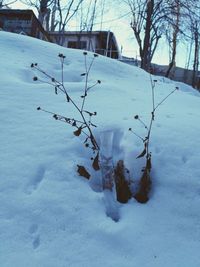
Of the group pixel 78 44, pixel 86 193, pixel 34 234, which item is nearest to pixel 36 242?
pixel 34 234

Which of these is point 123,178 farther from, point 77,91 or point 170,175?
point 77,91

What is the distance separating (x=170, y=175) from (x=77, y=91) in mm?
2045

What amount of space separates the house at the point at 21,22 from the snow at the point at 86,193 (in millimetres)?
14224

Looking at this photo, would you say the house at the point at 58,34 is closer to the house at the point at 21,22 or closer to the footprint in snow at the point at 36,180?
the house at the point at 21,22

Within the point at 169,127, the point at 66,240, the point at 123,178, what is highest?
the point at 169,127

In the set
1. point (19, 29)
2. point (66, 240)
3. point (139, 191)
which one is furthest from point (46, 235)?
point (19, 29)

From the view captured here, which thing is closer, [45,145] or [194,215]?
[194,215]

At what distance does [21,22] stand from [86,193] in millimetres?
16960

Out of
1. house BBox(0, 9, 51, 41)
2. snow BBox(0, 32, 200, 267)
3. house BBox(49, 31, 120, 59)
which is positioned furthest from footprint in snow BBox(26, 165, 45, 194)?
house BBox(49, 31, 120, 59)

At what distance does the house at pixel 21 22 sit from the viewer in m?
17.2

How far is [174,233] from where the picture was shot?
7.63 ft

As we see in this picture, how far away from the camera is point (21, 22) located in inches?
704

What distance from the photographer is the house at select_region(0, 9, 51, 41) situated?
17223mm

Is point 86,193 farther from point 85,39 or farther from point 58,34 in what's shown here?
point 85,39
